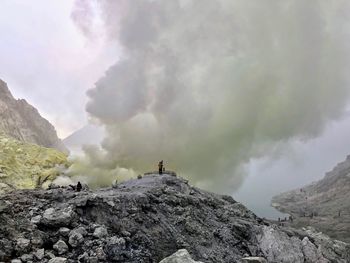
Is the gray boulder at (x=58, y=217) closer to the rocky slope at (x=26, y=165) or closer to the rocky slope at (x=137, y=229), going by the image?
the rocky slope at (x=137, y=229)

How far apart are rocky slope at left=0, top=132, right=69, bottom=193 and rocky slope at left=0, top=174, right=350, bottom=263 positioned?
9539cm

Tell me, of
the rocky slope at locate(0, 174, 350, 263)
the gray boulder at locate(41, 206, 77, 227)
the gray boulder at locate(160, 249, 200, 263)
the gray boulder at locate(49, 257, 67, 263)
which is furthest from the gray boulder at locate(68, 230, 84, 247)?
the gray boulder at locate(160, 249, 200, 263)

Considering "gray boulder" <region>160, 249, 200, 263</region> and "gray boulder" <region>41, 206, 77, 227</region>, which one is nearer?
"gray boulder" <region>160, 249, 200, 263</region>

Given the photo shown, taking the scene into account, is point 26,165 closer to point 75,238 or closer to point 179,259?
point 75,238

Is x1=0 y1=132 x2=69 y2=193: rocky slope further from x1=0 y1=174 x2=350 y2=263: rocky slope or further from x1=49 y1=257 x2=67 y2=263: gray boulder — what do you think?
x1=49 y1=257 x2=67 y2=263: gray boulder

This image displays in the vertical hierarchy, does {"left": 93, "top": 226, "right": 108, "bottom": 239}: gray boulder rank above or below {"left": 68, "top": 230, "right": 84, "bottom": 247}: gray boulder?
above

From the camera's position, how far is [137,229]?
30.1m

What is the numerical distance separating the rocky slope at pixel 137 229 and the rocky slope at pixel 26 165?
9539cm

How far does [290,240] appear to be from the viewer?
4031 cm

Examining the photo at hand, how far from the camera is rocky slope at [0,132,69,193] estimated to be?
129 m

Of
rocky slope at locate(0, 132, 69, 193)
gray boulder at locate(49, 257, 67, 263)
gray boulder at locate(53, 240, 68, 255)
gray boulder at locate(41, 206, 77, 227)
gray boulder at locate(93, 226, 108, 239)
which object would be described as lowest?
gray boulder at locate(49, 257, 67, 263)

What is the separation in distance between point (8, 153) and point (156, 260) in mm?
124964

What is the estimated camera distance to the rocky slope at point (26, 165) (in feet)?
422

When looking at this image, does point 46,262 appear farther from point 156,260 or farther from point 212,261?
point 212,261
